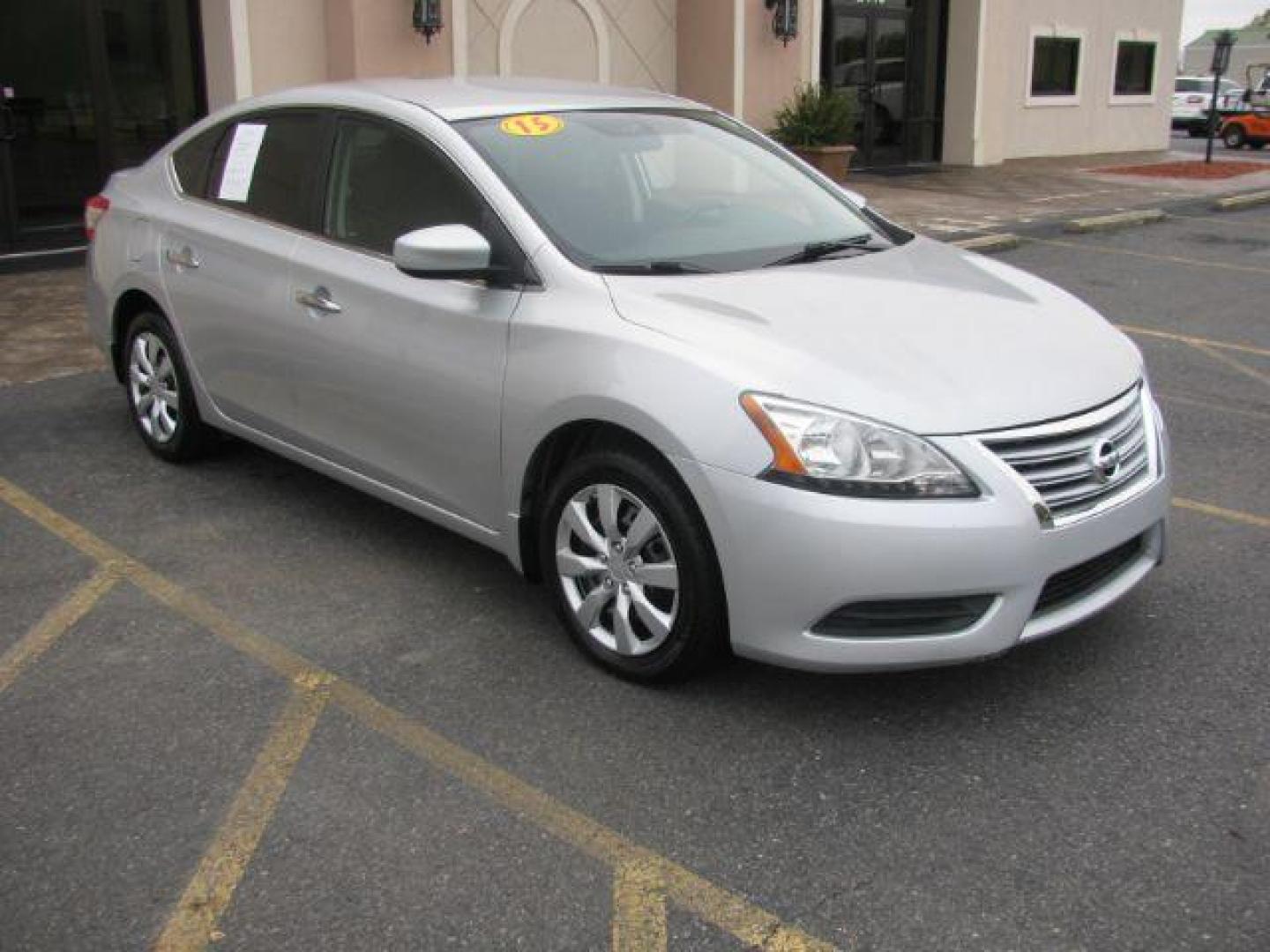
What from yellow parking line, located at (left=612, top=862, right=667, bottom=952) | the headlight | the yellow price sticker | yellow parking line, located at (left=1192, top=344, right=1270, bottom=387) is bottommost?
yellow parking line, located at (left=612, top=862, right=667, bottom=952)

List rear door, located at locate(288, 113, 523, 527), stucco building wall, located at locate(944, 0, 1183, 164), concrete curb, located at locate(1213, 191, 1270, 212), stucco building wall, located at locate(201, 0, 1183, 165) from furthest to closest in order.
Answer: stucco building wall, located at locate(944, 0, 1183, 164)
concrete curb, located at locate(1213, 191, 1270, 212)
stucco building wall, located at locate(201, 0, 1183, 165)
rear door, located at locate(288, 113, 523, 527)

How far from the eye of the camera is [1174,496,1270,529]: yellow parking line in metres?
5.15

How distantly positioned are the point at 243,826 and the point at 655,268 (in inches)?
78.4

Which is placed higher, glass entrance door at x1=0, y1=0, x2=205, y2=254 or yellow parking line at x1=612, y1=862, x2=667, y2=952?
glass entrance door at x1=0, y1=0, x2=205, y2=254

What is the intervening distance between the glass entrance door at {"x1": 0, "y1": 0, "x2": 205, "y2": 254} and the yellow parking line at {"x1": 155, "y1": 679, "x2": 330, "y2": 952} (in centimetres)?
899

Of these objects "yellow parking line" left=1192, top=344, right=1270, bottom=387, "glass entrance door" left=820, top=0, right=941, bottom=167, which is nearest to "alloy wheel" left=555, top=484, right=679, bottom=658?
"yellow parking line" left=1192, top=344, right=1270, bottom=387

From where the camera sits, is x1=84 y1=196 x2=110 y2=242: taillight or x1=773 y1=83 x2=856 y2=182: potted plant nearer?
x1=84 y1=196 x2=110 y2=242: taillight

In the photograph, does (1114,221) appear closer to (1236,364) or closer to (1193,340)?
(1193,340)

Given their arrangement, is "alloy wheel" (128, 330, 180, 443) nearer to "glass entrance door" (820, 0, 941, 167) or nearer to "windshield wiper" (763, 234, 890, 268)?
→ "windshield wiper" (763, 234, 890, 268)

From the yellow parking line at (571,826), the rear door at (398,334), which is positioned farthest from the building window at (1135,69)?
the yellow parking line at (571,826)

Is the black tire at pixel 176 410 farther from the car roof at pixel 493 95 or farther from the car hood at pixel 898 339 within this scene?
the car hood at pixel 898 339

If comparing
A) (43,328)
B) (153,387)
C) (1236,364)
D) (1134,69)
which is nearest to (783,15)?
(1236,364)

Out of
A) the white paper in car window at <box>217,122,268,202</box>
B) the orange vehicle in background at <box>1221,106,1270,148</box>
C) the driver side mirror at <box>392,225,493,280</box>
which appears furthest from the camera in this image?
the orange vehicle in background at <box>1221,106,1270,148</box>

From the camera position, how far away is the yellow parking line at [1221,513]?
515 centimetres
